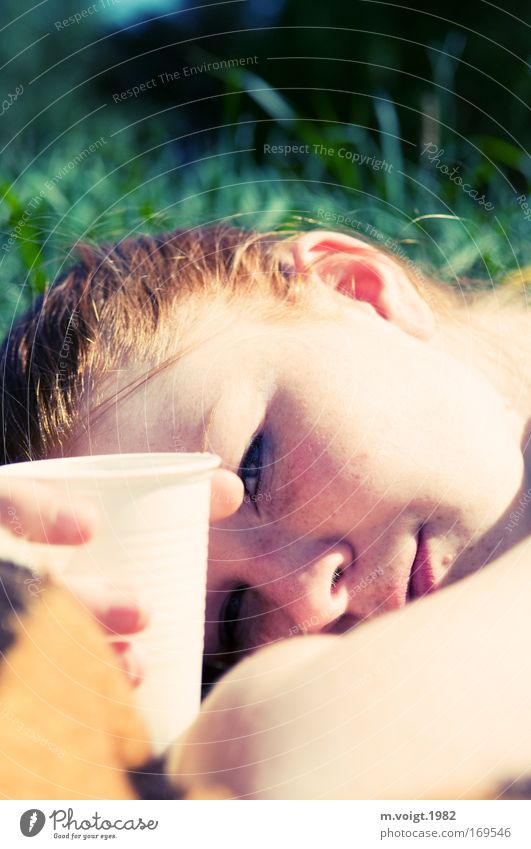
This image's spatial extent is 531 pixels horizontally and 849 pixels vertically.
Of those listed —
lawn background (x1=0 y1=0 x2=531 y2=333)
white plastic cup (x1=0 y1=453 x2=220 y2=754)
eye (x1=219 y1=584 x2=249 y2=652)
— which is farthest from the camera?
lawn background (x1=0 y1=0 x2=531 y2=333)

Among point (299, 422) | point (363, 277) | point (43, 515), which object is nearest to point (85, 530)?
point (43, 515)

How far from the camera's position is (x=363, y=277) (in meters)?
0.65

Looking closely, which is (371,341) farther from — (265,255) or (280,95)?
(280,95)

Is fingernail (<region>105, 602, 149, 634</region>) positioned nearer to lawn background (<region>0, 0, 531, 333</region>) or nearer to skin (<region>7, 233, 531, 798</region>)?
skin (<region>7, 233, 531, 798</region>)

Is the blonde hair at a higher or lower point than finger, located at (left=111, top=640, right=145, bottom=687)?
higher

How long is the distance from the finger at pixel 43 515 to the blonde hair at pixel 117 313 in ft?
0.23

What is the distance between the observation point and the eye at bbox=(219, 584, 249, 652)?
2.10 ft

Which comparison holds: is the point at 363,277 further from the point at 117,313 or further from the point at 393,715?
the point at 393,715

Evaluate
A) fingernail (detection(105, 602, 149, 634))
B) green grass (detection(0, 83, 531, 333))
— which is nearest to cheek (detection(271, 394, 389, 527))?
fingernail (detection(105, 602, 149, 634))

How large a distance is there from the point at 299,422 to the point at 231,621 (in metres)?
0.16

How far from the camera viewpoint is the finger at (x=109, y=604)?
0.57m

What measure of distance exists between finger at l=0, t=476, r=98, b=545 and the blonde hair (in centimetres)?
7

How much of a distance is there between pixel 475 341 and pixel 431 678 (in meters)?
0.25
